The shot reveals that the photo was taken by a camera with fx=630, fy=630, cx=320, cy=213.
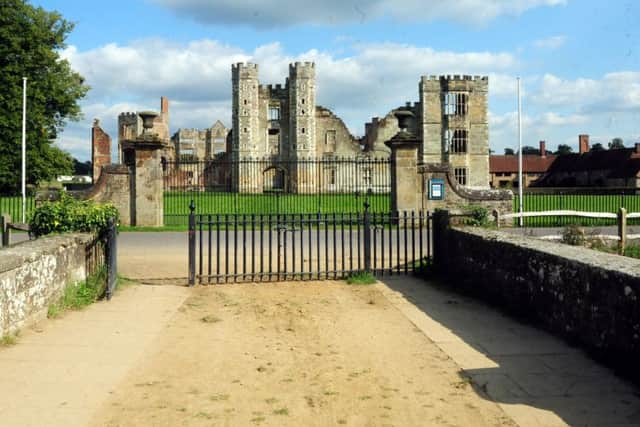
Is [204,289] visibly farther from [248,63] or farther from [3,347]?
[248,63]

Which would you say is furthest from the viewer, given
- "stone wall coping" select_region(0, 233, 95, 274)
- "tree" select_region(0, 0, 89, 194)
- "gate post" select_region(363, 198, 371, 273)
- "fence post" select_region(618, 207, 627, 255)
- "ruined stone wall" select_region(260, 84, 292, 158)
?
"ruined stone wall" select_region(260, 84, 292, 158)

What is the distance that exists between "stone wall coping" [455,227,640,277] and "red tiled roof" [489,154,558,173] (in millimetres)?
80362

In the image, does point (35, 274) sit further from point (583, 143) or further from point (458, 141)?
point (583, 143)

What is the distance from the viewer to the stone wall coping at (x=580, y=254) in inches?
222

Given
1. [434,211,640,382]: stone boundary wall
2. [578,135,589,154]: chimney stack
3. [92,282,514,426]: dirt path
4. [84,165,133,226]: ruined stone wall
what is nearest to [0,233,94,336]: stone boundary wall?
[92,282,514,426]: dirt path

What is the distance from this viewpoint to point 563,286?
650cm

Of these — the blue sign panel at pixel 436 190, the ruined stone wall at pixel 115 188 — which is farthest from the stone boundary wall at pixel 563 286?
the ruined stone wall at pixel 115 188

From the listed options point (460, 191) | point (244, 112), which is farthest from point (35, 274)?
point (244, 112)

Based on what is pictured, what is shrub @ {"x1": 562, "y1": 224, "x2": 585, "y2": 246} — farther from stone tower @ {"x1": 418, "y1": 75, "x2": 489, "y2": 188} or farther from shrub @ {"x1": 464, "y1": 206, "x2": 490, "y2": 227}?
stone tower @ {"x1": 418, "y1": 75, "x2": 489, "y2": 188}

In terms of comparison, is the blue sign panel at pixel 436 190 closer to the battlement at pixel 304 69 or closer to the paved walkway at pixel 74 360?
the paved walkway at pixel 74 360

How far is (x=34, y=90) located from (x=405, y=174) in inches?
939

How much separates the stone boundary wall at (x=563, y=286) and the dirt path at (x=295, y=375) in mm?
1352

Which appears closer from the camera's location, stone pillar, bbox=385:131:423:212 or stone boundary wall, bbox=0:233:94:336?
stone boundary wall, bbox=0:233:94:336

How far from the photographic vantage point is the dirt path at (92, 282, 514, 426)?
4.47 meters
